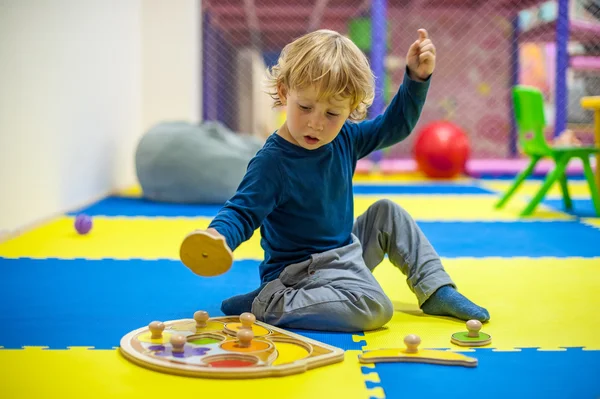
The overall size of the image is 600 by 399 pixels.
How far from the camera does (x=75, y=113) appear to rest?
3.90 m

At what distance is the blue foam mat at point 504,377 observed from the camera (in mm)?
1292

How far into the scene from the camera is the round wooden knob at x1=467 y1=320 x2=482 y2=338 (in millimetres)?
1600

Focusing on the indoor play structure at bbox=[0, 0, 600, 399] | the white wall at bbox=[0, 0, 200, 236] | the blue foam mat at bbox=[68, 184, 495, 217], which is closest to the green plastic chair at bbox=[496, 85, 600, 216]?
the indoor play structure at bbox=[0, 0, 600, 399]

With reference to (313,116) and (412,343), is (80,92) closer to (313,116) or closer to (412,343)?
(313,116)

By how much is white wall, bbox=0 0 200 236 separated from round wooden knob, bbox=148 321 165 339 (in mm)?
1589

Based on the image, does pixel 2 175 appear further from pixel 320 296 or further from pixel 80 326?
pixel 320 296

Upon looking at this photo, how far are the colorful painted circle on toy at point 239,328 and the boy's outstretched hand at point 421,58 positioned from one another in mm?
714

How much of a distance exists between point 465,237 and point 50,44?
6.72 ft

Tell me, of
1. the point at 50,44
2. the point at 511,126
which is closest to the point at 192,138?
the point at 50,44

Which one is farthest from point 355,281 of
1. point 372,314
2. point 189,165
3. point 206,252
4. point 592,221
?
point 189,165

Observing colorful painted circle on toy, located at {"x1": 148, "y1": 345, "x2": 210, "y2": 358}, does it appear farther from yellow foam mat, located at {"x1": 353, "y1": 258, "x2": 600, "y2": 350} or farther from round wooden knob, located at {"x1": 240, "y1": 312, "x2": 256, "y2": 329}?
yellow foam mat, located at {"x1": 353, "y1": 258, "x2": 600, "y2": 350}

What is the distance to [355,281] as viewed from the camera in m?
1.75

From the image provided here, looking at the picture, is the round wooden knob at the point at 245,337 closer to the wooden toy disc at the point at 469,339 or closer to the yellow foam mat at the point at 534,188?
the wooden toy disc at the point at 469,339

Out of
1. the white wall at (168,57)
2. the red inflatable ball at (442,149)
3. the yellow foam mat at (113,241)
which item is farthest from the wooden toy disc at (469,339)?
the white wall at (168,57)
